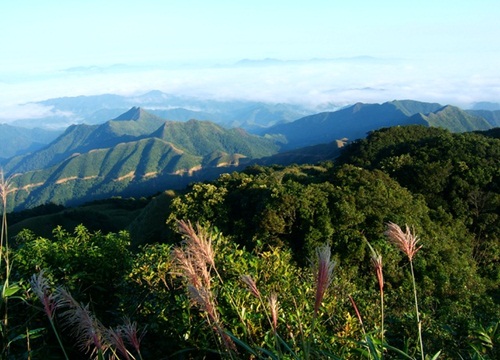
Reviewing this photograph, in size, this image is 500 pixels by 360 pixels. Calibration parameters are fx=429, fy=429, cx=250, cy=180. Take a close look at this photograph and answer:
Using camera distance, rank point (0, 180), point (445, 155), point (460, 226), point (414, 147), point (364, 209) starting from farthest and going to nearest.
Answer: point (414, 147) < point (445, 155) < point (460, 226) < point (364, 209) < point (0, 180)

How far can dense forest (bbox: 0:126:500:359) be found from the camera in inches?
114

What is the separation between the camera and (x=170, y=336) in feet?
18.8

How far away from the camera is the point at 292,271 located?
26.6 ft

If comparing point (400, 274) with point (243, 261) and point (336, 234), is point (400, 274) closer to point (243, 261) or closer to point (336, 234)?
point (336, 234)

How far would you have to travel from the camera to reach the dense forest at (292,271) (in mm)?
2889

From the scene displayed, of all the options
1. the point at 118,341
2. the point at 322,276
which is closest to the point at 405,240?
the point at 322,276

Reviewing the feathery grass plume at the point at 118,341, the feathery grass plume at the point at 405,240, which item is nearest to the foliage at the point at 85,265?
the feathery grass plume at the point at 118,341

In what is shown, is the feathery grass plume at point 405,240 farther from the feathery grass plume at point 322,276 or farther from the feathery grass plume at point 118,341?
the feathery grass plume at point 118,341

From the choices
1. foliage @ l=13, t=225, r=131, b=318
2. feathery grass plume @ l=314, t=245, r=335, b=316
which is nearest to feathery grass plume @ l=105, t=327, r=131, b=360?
feathery grass plume @ l=314, t=245, r=335, b=316

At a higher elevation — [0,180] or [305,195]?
[0,180]

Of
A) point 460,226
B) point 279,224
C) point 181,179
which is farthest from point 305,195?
point 181,179

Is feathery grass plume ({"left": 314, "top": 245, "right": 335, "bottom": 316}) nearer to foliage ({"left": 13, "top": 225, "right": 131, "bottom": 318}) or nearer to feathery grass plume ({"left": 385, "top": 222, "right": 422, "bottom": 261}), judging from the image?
feathery grass plume ({"left": 385, "top": 222, "right": 422, "bottom": 261})

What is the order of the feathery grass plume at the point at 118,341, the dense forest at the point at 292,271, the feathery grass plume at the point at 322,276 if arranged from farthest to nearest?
the dense forest at the point at 292,271 → the feathery grass plume at the point at 118,341 → the feathery grass plume at the point at 322,276

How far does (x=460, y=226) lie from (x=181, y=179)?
6341 inches
